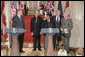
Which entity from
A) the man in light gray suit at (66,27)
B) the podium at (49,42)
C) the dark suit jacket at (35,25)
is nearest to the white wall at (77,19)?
the man in light gray suit at (66,27)

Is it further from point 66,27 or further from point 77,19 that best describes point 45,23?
point 77,19

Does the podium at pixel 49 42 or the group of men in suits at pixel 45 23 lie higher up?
the group of men in suits at pixel 45 23

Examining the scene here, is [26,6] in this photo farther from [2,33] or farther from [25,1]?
[2,33]

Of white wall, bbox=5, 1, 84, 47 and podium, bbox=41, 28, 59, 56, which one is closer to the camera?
podium, bbox=41, 28, 59, 56

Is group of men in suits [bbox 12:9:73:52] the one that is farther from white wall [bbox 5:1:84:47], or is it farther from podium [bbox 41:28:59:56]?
white wall [bbox 5:1:84:47]

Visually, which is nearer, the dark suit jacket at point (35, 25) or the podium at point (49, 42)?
the podium at point (49, 42)

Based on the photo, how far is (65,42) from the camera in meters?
7.41

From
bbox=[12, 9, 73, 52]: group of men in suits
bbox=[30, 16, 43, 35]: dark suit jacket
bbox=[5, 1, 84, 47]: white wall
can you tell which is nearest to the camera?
bbox=[12, 9, 73, 52]: group of men in suits

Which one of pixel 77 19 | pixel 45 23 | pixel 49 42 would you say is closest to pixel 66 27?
pixel 45 23

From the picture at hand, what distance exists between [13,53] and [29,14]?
2546mm

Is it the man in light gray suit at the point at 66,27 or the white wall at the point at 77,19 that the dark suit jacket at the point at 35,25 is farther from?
the white wall at the point at 77,19

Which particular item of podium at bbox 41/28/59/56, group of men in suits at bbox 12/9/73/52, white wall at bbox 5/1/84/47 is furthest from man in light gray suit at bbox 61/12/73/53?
podium at bbox 41/28/59/56

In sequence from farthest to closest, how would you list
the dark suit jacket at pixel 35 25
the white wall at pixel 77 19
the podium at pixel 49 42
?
the white wall at pixel 77 19 < the dark suit jacket at pixel 35 25 < the podium at pixel 49 42

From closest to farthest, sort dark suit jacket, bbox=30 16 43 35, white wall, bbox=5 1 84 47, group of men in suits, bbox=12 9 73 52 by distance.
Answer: group of men in suits, bbox=12 9 73 52 → dark suit jacket, bbox=30 16 43 35 → white wall, bbox=5 1 84 47
